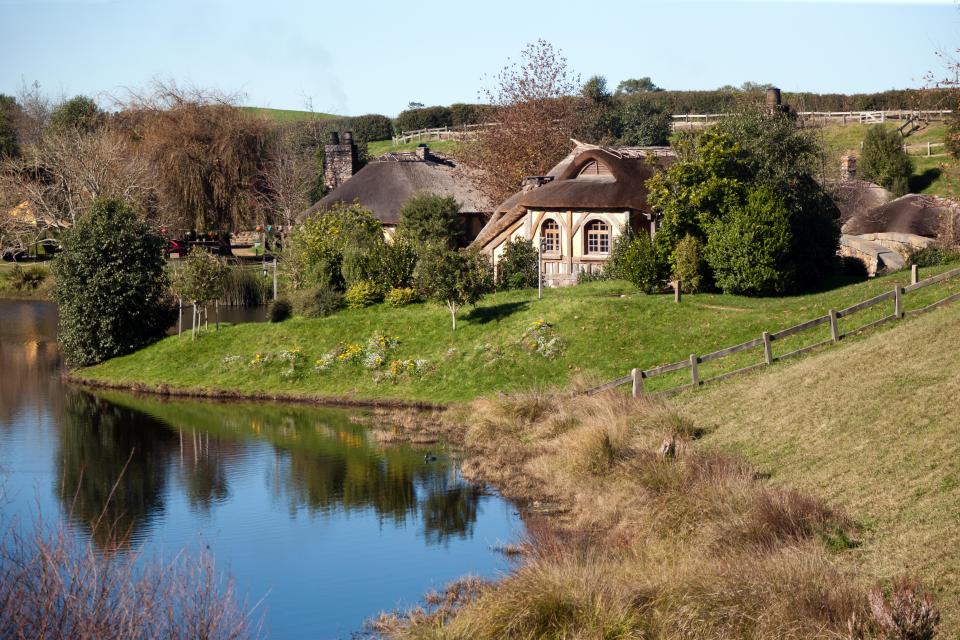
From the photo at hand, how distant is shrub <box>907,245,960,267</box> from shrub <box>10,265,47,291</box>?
A: 42.5m

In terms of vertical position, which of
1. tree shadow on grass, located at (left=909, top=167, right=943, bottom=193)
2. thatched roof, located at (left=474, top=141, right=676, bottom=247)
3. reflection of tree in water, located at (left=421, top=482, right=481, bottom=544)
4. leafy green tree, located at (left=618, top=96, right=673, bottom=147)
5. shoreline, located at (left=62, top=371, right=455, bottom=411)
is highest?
leafy green tree, located at (left=618, top=96, right=673, bottom=147)

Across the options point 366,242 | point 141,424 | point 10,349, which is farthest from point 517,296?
point 10,349

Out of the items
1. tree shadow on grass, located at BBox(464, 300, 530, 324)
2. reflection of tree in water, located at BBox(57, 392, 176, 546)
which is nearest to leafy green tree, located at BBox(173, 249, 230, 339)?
reflection of tree in water, located at BBox(57, 392, 176, 546)

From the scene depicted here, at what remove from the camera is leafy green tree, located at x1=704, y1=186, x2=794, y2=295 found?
108 ft

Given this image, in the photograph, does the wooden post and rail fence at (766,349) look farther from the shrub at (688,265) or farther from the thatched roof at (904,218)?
the thatched roof at (904,218)

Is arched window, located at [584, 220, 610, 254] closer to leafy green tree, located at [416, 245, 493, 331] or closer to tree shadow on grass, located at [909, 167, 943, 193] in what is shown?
leafy green tree, located at [416, 245, 493, 331]

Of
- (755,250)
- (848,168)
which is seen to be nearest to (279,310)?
(755,250)

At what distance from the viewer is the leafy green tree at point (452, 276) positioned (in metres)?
32.2

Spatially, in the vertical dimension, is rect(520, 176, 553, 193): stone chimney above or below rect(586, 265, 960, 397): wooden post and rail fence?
above

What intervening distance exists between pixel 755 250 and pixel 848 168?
3131 cm

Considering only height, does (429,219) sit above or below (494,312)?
above

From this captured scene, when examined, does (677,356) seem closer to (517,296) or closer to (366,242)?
(517,296)

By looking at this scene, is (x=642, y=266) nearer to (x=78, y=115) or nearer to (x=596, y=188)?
(x=596, y=188)

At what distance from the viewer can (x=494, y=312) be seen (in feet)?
112
